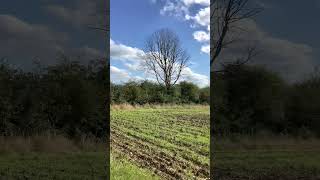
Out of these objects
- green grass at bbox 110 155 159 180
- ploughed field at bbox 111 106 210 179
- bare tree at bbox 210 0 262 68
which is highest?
bare tree at bbox 210 0 262 68

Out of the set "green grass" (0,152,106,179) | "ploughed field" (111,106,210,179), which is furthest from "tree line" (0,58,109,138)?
"ploughed field" (111,106,210,179)

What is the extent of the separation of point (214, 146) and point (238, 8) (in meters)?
2.27

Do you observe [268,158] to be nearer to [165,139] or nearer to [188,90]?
[165,139]

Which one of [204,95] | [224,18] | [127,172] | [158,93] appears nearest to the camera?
[224,18]

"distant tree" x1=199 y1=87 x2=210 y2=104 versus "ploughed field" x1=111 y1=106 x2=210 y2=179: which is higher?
"distant tree" x1=199 y1=87 x2=210 y2=104

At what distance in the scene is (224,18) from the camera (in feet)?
25.1

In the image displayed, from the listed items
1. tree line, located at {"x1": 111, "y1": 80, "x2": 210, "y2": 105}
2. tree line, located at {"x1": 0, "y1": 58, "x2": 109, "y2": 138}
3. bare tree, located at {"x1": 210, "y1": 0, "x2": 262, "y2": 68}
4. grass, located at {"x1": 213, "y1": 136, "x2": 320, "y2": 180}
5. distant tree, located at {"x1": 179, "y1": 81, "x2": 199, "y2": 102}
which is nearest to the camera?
tree line, located at {"x1": 0, "y1": 58, "x2": 109, "y2": 138}

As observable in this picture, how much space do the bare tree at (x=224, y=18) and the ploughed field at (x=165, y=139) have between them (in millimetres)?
2581

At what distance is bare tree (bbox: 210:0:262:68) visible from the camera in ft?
24.3

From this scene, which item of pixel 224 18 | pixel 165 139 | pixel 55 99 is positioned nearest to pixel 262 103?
pixel 224 18

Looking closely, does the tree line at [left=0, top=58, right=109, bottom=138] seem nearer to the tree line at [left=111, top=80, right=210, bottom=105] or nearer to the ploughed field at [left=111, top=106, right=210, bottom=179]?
the ploughed field at [left=111, top=106, right=210, bottom=179]

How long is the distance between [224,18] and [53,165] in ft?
11.9

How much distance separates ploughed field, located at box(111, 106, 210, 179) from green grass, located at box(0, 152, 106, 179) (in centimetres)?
211

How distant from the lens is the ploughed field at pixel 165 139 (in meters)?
9.46
